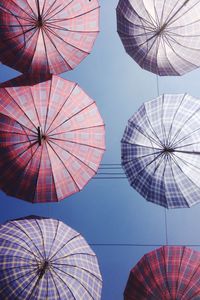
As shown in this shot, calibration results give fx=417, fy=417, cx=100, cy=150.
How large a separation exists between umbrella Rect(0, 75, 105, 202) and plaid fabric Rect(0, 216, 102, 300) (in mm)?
672

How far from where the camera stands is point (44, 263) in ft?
24.0

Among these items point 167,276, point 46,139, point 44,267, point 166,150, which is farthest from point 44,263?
point 166,150

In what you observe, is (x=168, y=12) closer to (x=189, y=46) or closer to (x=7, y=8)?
(x=189, y=46)

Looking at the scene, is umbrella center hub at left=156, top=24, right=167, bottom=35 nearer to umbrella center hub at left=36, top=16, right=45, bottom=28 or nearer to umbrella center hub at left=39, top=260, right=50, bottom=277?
umbrella center hub at left=36, top=16, right=45, bottom=28

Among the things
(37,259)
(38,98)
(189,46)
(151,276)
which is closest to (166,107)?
(189,46)

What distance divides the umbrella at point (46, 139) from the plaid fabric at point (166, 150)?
3.28ft

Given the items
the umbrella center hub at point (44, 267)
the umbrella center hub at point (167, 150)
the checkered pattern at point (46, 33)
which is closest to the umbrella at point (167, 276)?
the umbrella center hub at point (44, 267)

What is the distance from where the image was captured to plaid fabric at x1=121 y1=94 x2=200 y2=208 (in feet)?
26.0

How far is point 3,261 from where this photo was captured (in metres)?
7.29

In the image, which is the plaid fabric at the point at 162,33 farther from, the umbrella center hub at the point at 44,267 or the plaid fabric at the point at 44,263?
the umbrella center hub at the point at 44,267

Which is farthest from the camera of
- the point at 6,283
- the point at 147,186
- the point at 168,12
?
the point at 147,186

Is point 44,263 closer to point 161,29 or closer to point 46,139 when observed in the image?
point 46,139

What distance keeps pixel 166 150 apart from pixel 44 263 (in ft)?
10.0

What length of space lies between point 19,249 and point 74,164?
5.90 feet
